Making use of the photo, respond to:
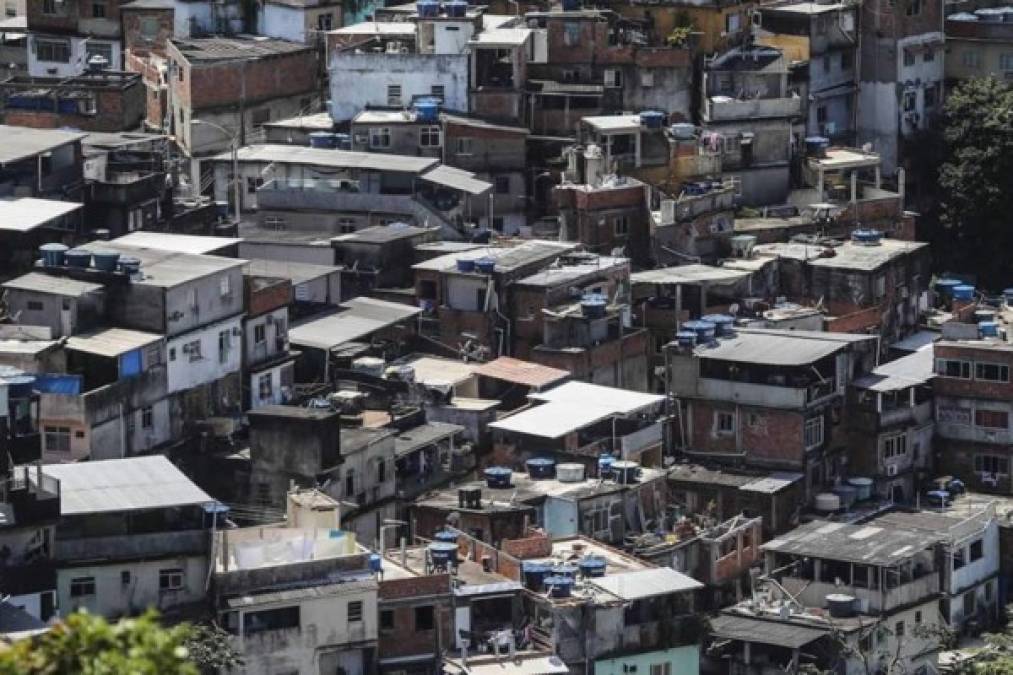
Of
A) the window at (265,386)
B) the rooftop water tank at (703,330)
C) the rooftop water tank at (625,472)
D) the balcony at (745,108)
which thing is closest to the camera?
the rooftop water tank at (625,472)

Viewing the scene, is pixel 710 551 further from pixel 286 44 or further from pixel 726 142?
pixel 286 44


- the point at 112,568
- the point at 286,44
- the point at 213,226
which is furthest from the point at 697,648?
the point at 286,44

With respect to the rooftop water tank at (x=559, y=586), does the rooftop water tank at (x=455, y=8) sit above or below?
above

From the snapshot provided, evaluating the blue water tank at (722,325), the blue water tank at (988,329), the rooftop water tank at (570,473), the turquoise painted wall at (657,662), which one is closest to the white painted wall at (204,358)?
the rooftop water tank at (570,473)

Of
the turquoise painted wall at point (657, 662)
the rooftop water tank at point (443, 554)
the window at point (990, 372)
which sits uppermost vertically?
the window at point (990, 372)

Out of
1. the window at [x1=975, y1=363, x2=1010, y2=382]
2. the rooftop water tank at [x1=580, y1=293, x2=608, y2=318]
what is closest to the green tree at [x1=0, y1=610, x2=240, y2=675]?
the rooftop water tank at [x1=580, y1=293, x2=608, y2=318]

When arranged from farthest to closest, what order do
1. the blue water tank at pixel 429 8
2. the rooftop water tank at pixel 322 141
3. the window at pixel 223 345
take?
the blue water tank at pixel 429 8 < the rooftop water tank at pixel 322 141 < the window at pixel 223 345

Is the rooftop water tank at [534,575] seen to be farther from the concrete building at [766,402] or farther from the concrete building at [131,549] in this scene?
the concrete building at [766,402]

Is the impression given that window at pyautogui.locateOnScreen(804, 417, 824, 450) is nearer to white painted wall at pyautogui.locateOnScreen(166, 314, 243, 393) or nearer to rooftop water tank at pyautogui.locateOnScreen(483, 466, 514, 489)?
rooftop water tank at pyautogui.locateOnScreen(483, 466, 514, 489)

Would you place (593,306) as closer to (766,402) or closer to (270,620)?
(766,402)
